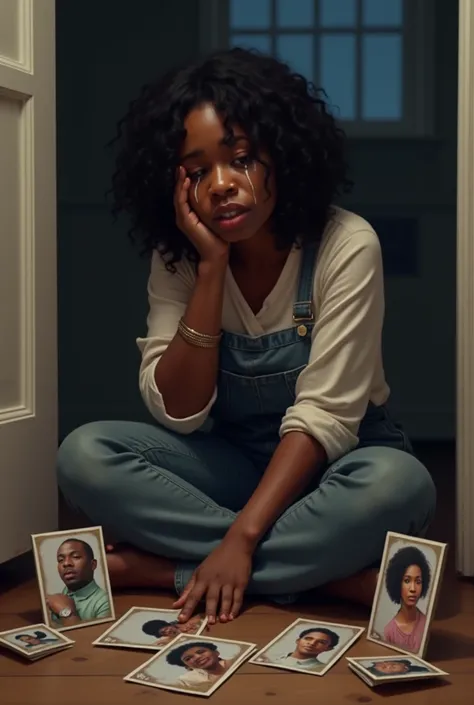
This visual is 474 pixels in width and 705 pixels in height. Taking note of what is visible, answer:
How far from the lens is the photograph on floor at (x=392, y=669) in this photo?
1.47m

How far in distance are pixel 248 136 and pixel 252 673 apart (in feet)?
3.05

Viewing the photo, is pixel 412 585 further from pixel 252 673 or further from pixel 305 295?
pixel 305 295

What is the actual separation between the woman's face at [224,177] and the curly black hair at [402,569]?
2.10 ft

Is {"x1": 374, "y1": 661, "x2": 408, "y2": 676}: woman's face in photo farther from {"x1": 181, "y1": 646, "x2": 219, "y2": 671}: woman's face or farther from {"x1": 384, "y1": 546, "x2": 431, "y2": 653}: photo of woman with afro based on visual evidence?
{"x1": 181, "y1": 646, "x2": 219, "y2": 671}: woman's face

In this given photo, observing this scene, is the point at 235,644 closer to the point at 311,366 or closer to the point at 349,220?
the point at 311,366

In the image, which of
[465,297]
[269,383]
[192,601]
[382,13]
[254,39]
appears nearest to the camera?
[192,601]

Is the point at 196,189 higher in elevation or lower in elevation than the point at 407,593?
higher

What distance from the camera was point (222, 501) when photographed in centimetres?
209

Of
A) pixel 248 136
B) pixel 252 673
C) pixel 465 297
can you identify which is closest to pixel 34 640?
pixel 252 673

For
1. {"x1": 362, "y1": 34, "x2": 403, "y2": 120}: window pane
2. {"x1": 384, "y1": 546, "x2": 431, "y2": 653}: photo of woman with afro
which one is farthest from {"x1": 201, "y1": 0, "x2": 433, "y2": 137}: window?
{"x1": 384, "y1": 546, "x2": 431, "y2": 653}: photo of woman with afro

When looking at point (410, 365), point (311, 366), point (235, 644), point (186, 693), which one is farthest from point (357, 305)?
point (410, 365)

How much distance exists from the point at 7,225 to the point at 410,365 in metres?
2.60

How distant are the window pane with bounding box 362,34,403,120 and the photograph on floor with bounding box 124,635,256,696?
3393mm

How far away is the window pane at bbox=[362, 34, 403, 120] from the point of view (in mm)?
4578
